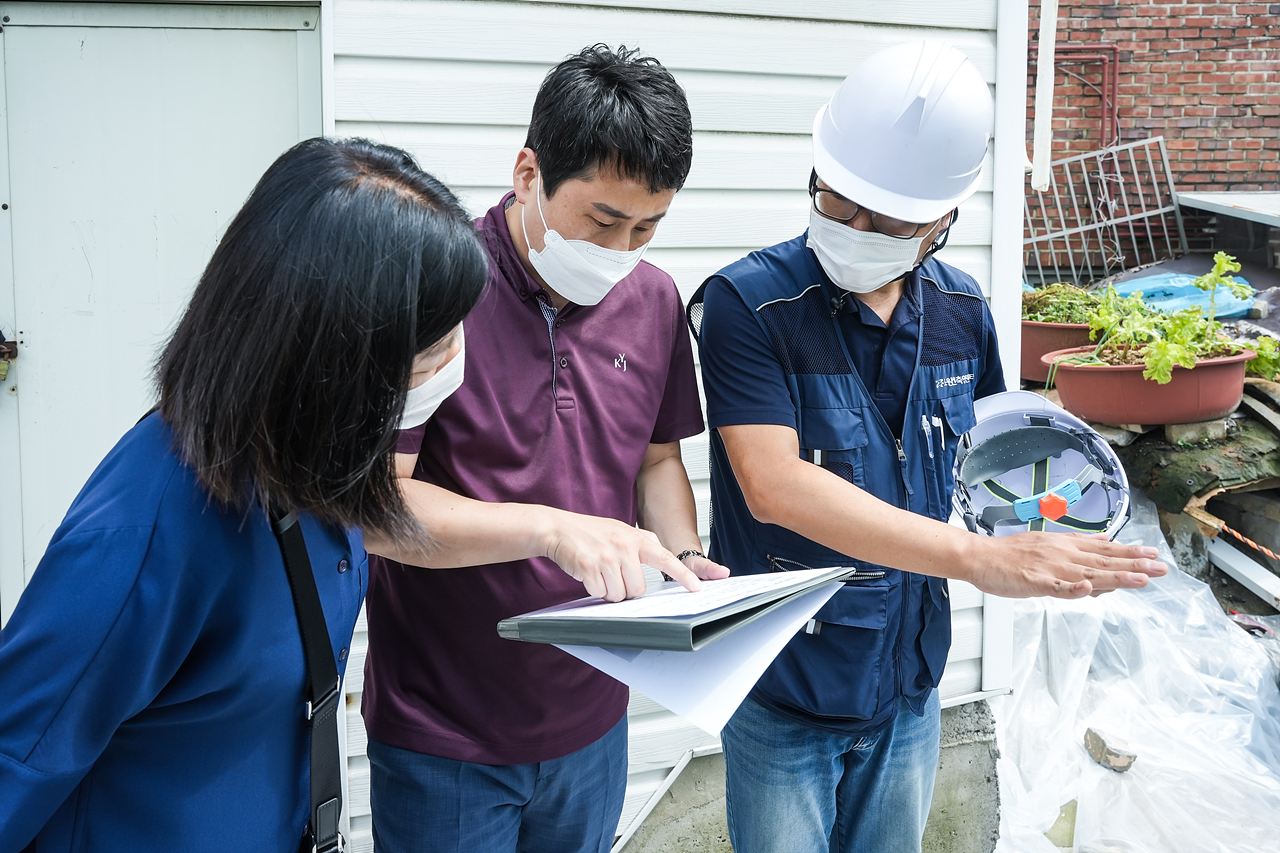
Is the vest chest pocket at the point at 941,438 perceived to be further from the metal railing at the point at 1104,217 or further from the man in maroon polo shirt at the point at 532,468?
the metal railing at the point at 1104,217

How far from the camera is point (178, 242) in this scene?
7.64ft

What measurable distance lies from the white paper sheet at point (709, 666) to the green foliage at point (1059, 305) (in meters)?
4.43

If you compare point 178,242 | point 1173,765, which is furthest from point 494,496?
point 1173,765

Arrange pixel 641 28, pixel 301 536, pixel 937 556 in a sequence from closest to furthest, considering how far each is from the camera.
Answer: pixel 301 536 → pixel 937 556 → pixel 641 28

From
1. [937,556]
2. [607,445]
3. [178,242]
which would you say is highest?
[178,242]

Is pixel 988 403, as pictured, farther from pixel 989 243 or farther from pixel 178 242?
pixel 178 242

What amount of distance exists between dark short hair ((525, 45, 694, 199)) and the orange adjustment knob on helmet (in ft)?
2.55

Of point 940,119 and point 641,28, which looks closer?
point 940,119

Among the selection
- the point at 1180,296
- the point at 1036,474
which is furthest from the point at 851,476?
the point at 1180,296

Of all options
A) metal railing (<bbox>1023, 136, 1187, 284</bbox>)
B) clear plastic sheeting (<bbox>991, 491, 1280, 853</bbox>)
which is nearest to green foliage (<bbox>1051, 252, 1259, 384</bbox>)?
clear plastic sheeting (<bbox>991, 491, 1280, 853</bbox>)

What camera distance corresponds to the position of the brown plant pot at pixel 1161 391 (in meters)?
4.03

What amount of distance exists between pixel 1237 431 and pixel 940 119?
3732 millimetres

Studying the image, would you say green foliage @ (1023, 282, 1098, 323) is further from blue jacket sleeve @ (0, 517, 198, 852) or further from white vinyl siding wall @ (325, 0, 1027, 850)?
blue jacket sleeve @ (0, 517, 198, 852)

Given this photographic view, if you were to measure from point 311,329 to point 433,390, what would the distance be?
31 centimetres
